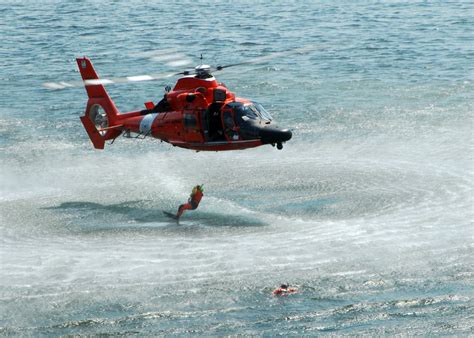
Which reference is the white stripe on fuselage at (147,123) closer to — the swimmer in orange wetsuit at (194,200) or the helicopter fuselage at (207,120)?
the helicopter fuselage at (207,120)

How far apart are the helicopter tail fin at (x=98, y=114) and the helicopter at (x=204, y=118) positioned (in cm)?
49

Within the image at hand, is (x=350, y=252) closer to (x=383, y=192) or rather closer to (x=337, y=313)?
(x=337, y=313)

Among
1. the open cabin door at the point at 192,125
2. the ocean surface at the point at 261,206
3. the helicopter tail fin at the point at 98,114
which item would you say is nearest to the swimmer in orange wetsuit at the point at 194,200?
the ocean surface at the point at 261,206

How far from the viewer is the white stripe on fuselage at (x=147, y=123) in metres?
31.5

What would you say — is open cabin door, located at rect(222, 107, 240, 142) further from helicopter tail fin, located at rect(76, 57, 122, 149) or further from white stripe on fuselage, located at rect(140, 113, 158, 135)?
helicopter tail fin, located at rect(76, 57, 122, 149)

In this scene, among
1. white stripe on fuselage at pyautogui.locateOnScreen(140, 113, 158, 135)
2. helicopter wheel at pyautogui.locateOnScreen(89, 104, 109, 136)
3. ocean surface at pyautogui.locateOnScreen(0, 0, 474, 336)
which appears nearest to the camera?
ocean surface at pyautogui.locateOnScreen(0, 0, 474, 336)

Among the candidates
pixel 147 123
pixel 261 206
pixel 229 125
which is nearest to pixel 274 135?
pixel 229 125

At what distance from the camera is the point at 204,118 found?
29.9m

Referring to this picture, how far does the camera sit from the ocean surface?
2355 centimetres

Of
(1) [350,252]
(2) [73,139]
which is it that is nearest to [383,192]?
(1) [350,252]

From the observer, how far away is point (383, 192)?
106 feet

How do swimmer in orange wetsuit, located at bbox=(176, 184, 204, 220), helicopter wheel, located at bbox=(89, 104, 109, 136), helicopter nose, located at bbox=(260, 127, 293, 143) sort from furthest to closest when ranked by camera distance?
helicopter wheel, located at bbox=(89, 104, 109, 136) < swimmer in orange wetsuit, located at bbox=(176, 184, 204, 220) < helicopter nose, located at bbox=(260, 127, 293, 143)

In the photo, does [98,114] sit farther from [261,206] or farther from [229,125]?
[261,206]

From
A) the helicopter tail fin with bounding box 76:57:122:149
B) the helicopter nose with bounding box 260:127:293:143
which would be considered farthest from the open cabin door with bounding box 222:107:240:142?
the helicopter tail fin with bounding box 76:57:122:149
